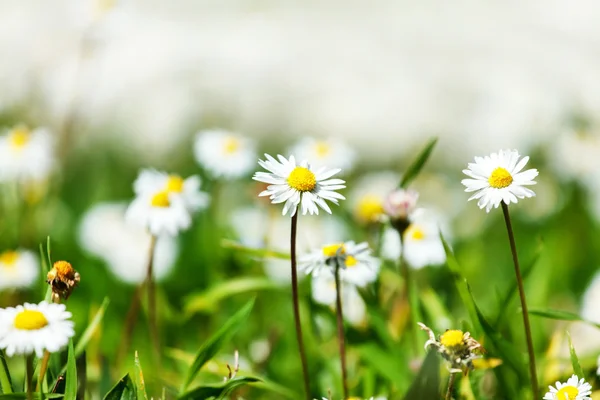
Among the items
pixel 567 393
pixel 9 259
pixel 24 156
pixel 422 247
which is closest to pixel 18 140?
pixel 24 156

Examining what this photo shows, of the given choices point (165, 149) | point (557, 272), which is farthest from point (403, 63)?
point (557, 272)

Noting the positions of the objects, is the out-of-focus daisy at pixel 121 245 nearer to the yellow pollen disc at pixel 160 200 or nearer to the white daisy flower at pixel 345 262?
the yellow pollen disc at pixel 160 200

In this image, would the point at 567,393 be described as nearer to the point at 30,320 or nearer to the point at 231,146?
the point at 30,320

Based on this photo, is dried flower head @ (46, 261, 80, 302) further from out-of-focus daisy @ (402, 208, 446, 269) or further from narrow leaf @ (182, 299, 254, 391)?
out-of-focus daisy @ (402, 208, 446, 269)

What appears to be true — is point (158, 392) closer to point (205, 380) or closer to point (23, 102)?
point (205, 380)

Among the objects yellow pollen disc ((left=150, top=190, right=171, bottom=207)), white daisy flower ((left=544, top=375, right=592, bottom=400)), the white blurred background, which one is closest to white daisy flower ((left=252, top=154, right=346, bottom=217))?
white daisy flower ((left=544, top=375, right=592, bottom=400))
